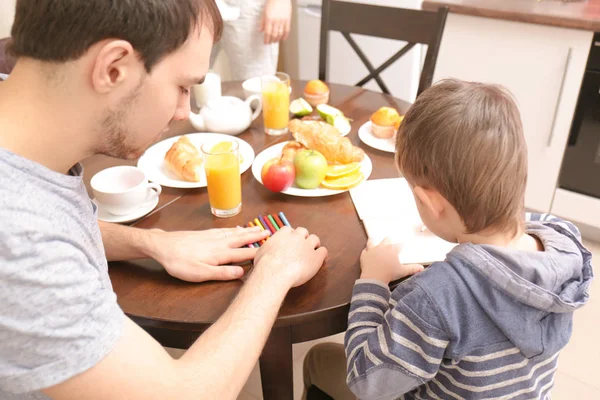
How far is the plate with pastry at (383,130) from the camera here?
143 centimetres

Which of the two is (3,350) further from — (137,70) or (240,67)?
(240,67)

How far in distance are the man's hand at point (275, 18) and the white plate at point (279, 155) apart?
827 mm

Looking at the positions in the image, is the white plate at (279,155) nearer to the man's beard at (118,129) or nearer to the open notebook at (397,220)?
the open notebook at (397,220)

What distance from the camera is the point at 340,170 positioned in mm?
1270

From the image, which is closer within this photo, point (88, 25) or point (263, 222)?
point (88, 25)

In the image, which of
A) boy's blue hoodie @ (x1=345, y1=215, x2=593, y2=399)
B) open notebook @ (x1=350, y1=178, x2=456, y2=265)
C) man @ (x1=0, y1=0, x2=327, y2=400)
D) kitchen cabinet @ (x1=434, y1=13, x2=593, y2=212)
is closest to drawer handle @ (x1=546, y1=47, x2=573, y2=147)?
kitchen cabinet @ (x1=434, y1=13, x2=593, y2=212)

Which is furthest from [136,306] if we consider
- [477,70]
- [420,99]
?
[477,70]

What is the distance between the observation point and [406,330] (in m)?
0.81

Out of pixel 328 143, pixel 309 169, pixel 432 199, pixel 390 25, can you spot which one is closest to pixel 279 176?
pixel 309 169

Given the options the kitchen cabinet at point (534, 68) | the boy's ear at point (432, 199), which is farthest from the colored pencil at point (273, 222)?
the kitchen cabinet at point (534, 68)

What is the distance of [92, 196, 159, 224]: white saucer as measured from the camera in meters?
1.13

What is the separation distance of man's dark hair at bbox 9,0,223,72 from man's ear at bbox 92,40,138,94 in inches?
0.6

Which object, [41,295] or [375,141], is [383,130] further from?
[41,295]

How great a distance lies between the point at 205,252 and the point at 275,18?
135cm
